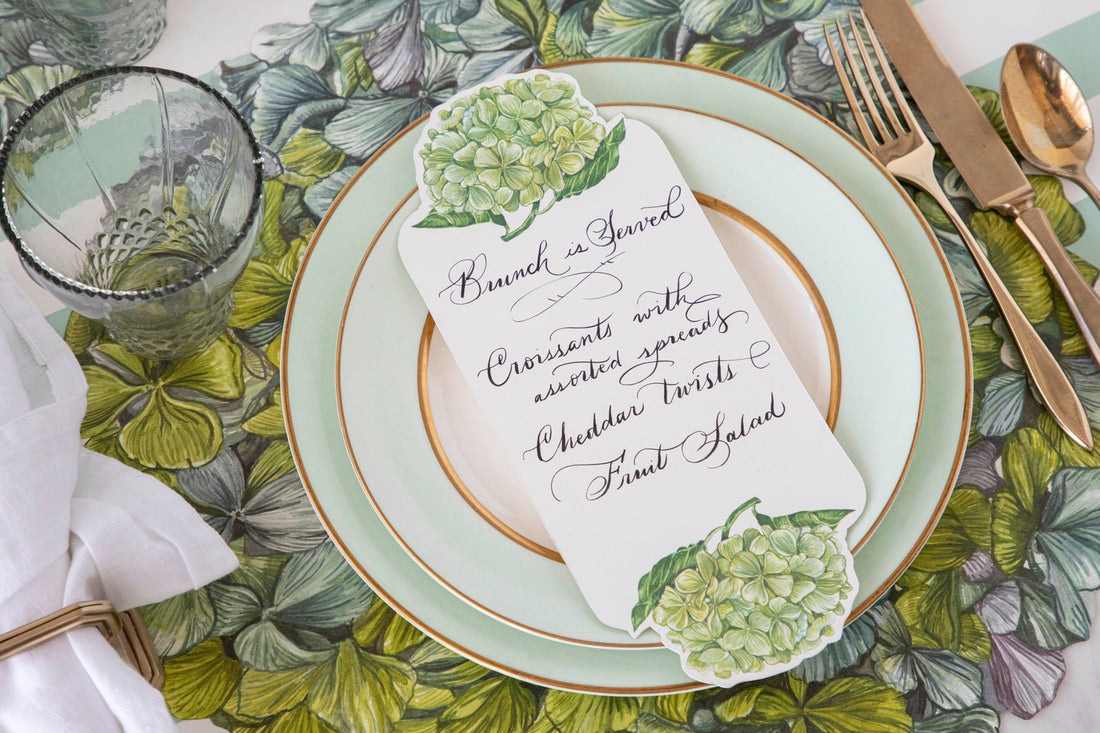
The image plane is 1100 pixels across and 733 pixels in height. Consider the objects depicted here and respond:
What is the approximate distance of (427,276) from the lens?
0.49m

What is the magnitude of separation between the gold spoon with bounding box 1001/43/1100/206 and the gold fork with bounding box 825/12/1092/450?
0.08 m

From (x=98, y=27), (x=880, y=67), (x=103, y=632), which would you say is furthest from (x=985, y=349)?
(x=98, y=27)

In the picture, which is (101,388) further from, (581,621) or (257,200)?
(581,621)

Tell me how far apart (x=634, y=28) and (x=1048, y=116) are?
33cm

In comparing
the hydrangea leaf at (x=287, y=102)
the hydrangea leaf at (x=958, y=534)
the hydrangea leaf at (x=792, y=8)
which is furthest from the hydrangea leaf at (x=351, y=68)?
the hydrangea leaf at (x=958, y=534)

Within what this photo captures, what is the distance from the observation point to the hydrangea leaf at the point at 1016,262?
1.85ft

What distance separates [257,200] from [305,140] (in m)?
0.14

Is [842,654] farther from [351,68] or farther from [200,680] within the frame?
[351,68]

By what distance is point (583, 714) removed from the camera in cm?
48

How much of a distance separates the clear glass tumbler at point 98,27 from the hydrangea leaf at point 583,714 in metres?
0.58

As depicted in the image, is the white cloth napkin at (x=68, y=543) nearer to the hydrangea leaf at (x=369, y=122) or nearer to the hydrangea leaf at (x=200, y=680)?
the hydrangea leaf at (x=200, y=680)

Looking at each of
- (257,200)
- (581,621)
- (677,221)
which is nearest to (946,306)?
(677,221)

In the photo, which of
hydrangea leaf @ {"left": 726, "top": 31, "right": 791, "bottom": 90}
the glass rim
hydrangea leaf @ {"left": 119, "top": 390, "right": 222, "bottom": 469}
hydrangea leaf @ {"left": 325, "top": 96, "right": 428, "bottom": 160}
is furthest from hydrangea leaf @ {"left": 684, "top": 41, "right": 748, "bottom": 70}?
hydrangea leaf @ {"left": 119, "top": 390, "right": 222, "bottom": 469}

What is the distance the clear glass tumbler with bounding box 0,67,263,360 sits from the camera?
484 mm
